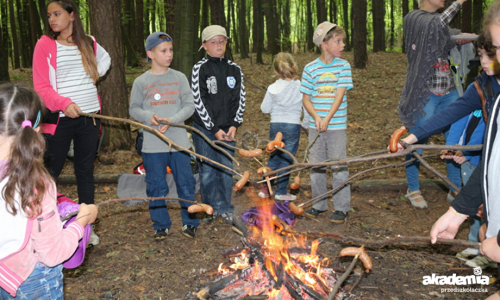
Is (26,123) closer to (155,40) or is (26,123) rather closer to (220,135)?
(155,40)

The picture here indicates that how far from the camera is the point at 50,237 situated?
210cm

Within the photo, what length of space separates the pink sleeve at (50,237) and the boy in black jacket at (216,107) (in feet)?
8.38

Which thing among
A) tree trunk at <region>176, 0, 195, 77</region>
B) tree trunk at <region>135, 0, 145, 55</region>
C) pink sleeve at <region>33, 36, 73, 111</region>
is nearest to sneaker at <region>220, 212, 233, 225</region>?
pink sleeve at <region>33, 36, 73, 111</region>

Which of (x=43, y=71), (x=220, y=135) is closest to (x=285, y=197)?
(x=220, y=135)

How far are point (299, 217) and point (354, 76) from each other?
986 cm

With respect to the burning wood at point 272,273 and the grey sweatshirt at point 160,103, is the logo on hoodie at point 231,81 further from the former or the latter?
the burning wood at point 272,273

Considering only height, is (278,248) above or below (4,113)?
below

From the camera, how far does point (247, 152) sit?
8.55ft

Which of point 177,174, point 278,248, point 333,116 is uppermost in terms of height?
point 333,116

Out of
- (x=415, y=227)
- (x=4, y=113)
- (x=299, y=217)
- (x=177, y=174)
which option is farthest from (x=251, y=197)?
(x=4, y=113)

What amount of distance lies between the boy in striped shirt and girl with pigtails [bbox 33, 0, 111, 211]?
2.51 m

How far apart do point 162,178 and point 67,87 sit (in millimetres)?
1410

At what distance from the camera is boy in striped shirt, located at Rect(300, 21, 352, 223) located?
470cm

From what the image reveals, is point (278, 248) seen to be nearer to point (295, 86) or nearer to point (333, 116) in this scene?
point (333, 116)
